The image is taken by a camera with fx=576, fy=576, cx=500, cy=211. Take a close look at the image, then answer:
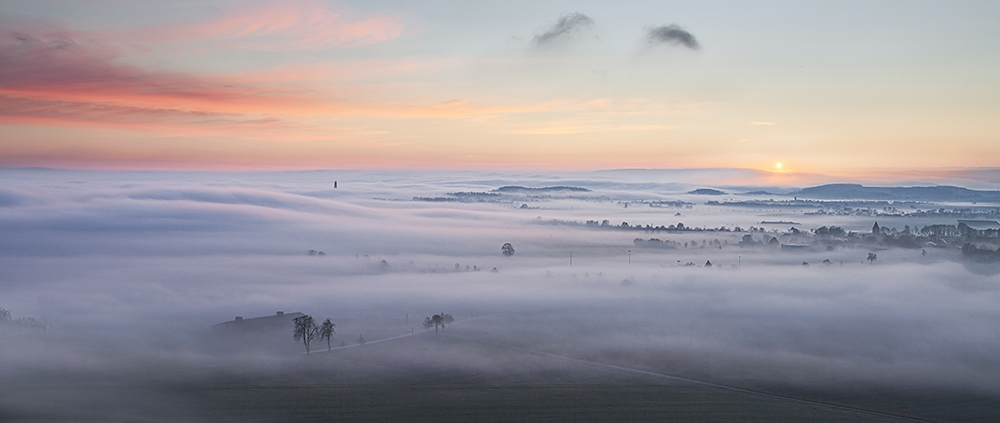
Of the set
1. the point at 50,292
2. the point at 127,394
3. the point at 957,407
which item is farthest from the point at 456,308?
the point at 50,292

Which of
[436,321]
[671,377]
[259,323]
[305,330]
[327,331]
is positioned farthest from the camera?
[436,321]

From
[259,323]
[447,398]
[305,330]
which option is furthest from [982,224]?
[259,323]

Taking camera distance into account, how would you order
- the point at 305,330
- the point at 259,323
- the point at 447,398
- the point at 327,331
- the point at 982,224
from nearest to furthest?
the point at 447,398 < the point at 327,331 < the point at 305,330 < the point at 259,323 < the point at 982,224

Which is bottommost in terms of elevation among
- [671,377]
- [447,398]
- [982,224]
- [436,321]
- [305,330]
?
[671,377]

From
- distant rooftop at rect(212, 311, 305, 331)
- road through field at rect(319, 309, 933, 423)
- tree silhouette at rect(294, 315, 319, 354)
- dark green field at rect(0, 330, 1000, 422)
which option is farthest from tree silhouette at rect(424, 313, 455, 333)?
distant rooftop at rect(212, 311, 305, 331)

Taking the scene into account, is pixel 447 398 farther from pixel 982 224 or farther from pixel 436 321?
pixel 982 224

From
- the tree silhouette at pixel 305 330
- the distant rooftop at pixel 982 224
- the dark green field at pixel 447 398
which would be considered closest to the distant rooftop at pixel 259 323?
the tree silhouette at pixel 305 330

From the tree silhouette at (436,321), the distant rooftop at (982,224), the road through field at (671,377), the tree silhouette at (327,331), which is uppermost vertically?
the distant rooftop at (982,224)

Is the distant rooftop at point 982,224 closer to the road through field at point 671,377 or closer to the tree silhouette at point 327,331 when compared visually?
the road through field at point 671,377
